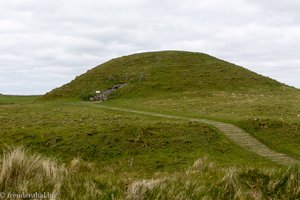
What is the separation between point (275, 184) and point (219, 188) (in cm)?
122

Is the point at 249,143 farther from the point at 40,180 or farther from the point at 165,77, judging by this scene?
the point at 165,77

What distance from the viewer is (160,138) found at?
28922 millimetres

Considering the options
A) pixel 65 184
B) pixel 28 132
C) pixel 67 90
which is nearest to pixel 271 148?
pixel 28 132

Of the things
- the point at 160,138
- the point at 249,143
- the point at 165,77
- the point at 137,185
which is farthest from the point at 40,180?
the point at 165,77

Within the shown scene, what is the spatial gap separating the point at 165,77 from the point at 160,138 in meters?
44.7

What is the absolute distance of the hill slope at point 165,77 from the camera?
67.5 metres

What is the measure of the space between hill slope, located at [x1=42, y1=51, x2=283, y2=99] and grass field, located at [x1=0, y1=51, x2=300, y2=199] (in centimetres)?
19

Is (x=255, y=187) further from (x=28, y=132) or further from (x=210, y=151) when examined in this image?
A: (x=28, y=132)

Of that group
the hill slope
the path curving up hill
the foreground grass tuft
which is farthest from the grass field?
the path curving up hill

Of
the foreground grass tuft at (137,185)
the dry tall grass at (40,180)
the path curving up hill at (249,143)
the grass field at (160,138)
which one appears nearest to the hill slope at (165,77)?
the grass field at (160,138)

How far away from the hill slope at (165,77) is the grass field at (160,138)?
0.19 meters

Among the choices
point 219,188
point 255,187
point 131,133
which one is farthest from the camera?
point 131,133

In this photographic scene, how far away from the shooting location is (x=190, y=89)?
66.5 m

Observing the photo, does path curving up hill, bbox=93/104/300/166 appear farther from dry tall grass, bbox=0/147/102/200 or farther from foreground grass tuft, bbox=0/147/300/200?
dry tall grass, bbox=0/147/102/200
